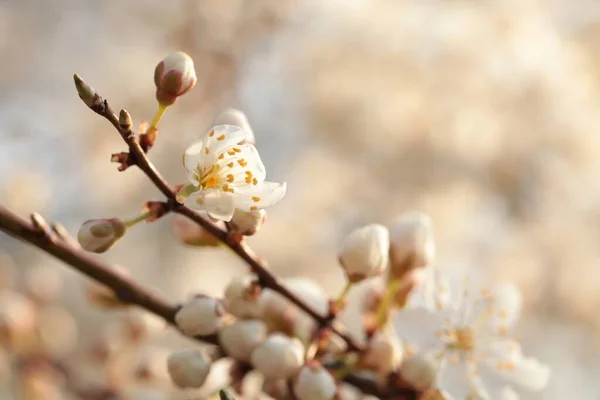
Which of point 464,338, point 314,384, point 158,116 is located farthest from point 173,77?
point 464,338

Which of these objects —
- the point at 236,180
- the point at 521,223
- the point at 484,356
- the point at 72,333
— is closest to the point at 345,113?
the point at 521,223

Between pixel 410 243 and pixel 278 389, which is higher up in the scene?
pixel 410 243

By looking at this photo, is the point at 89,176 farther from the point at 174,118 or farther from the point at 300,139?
the point at 300,139

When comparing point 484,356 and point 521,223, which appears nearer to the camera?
point 484,356

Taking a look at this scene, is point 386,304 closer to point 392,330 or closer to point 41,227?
point 392,330

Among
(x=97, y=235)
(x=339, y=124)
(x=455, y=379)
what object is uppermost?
(x=339, y=124)

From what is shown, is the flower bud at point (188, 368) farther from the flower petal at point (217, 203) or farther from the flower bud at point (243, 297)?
the flower petal at point (217, 203)

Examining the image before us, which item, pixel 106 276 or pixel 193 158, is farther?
pixel 106 276

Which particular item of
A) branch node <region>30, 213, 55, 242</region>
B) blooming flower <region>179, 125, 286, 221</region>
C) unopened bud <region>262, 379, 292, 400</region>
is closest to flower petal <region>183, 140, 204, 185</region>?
blooming flower <region>179, 125, 286, 221</region>
